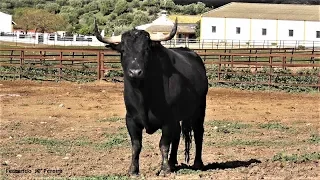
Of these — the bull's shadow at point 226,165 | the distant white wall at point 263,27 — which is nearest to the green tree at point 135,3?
the distant white wall at point 263,27

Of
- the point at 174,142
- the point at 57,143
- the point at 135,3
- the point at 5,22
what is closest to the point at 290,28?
the point at 135,3

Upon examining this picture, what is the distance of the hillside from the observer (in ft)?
289

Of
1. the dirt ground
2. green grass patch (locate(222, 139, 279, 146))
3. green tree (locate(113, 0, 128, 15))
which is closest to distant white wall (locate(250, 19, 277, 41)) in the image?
green tree (locate(113, 0, 128, 15))

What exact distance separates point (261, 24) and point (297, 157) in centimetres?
6925

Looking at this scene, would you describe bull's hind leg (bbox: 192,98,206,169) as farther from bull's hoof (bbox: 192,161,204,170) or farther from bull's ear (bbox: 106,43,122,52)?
bull's ear (bbox: 106,43,122,52)

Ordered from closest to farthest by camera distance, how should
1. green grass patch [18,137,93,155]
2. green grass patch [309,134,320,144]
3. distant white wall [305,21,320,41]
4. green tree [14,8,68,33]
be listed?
1. green grass patch [18,137,93,155]
2. green grass patch [309,134,320,144]
3. distant white wall [305,21,320,41]
4. green tree [14,8,68,33]

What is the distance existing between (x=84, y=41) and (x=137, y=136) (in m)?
59.7

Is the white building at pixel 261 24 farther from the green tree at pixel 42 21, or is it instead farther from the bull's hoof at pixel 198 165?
the bull's hoof at pixel 198 165

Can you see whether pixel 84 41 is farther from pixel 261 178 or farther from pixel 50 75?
pixel 261 178

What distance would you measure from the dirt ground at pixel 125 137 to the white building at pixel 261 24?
55.0 meters

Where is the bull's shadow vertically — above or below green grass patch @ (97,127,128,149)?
above

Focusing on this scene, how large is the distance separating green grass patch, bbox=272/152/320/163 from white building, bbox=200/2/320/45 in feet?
220

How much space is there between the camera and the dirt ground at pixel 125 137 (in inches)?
372

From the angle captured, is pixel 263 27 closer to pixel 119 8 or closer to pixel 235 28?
pixel 235 28
